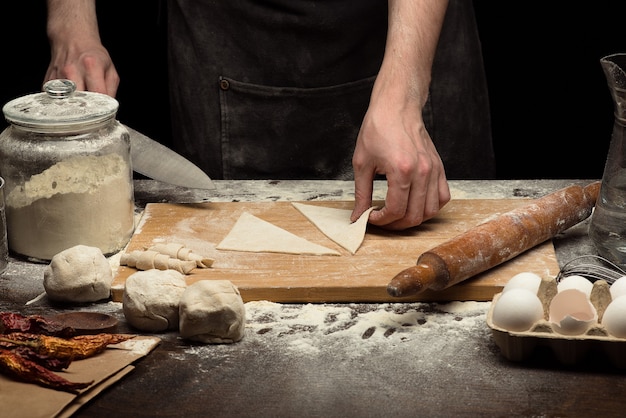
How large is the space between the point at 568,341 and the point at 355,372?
366 mm

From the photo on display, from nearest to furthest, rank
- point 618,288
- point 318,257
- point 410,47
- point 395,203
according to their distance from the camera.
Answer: point 618,288
point 318,257
point 395,203
point 410,47

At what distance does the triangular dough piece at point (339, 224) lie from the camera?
2232 mm

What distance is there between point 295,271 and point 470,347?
0.44m

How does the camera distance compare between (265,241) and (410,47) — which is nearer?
(265,241)

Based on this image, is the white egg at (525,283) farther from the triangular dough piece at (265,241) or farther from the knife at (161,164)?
the knife at (161,164)

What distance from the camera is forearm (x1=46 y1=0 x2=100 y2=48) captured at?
8.98 ft

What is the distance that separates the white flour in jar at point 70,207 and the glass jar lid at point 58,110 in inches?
3.2

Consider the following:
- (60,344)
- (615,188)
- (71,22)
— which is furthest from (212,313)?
(71,22)

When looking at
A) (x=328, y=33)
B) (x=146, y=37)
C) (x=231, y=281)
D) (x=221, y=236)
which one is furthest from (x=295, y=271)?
(x=146, y=37)

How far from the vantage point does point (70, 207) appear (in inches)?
83.6

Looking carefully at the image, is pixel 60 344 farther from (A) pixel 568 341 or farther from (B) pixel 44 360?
(A) pixel 568 341

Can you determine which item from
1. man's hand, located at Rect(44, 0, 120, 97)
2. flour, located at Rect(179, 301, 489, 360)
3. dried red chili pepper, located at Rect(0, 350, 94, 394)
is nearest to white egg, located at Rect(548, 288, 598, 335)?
flour, located at Rect(179, 301, 489, 360)

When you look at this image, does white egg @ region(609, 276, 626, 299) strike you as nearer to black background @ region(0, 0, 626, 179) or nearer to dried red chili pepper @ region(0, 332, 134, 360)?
dried red chili pepper @ region(0, 332, 134, 360)

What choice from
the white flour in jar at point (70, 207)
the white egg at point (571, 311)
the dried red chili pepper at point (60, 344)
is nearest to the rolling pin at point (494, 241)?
the white egg at point (571, 311)
